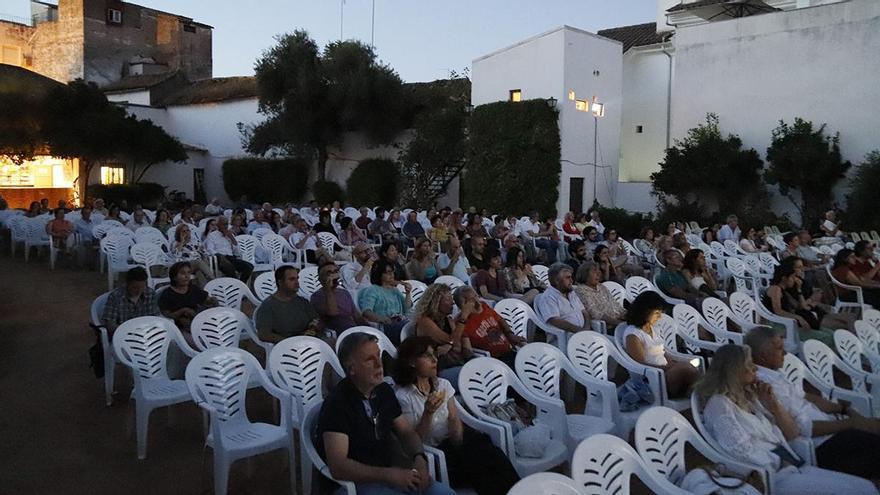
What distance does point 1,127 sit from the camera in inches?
715

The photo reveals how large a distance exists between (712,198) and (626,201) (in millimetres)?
2524

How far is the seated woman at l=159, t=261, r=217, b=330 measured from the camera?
5215mm

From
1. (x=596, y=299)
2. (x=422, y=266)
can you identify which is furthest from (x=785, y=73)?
(x=596, y=299)

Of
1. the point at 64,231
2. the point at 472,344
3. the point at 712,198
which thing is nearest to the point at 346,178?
the point at 712,198

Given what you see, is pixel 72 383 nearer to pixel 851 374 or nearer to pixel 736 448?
pixel 736 448

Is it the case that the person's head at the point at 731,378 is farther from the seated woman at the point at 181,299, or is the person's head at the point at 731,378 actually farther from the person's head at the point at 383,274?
the seated woman at the point at 181,299

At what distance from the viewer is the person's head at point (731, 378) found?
3336 millimetres

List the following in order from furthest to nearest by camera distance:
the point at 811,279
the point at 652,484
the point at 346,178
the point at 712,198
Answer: the point at 346,178 < the point at 712,198 < the point at 811,279 < the point at 652,484

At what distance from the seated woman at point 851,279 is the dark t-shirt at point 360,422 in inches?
268

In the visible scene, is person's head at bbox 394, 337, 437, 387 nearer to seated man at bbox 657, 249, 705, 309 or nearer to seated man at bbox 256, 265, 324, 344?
seated man at bbox 256, 265, 324, 344

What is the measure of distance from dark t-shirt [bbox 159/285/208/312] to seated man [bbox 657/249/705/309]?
14.8 feet

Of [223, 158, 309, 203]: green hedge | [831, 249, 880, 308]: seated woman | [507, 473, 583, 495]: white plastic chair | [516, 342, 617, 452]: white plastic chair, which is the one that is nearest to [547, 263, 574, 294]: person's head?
[516, 342, 617, 452]: white plastic chair

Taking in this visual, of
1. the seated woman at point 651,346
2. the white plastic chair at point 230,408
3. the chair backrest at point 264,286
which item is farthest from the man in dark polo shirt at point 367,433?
the chair backrest at point 264,286

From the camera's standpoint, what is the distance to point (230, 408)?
3801 millimetres
